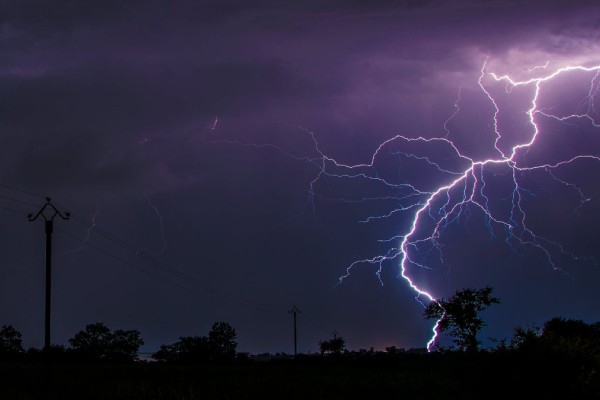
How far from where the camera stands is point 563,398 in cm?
2166

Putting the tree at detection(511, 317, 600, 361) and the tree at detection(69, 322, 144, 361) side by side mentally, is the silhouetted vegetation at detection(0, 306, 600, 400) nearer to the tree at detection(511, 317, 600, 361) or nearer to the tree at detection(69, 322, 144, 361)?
the tree at detection(511, 317, 600, 361)

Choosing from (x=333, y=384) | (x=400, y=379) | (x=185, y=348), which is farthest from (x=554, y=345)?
(x=185, y=348)

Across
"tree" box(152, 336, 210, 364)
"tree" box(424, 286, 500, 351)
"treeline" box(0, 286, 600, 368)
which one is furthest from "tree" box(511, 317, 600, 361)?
"tree" box(152, 336, 210, 364)

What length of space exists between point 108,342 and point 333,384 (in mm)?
60678

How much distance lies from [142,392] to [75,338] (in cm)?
6796

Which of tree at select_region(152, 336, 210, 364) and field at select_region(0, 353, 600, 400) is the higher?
tree at select_region(152, 336, 210, 364)

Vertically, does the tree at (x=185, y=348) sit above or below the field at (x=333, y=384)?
above

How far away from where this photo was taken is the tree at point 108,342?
90.6 metres

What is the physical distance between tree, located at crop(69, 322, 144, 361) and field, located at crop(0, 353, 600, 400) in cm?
4721

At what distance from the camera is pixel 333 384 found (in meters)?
39.6

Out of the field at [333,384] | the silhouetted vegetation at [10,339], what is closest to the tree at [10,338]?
the silhouetted vegetation at [10,339]

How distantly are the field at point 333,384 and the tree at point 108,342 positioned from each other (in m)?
47.2

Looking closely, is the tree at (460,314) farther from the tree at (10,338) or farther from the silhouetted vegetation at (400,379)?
the tree at (10,338)

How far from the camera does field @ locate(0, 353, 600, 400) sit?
22453 millimetres
